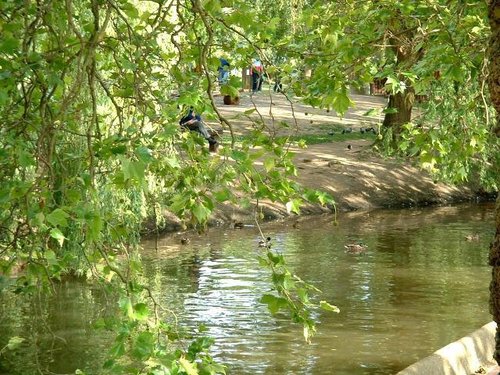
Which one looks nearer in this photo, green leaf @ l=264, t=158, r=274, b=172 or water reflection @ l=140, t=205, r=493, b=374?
green leaf @ l=264, t=158, r=274, b=172

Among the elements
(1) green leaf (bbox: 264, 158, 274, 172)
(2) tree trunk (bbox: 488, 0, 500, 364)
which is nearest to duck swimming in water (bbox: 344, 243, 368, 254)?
(2) tree trunk (bbox: 488, 0, 500, 364)

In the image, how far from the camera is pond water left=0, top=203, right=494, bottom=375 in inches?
468

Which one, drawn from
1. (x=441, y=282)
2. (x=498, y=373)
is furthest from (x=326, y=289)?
(x=498, y=373)

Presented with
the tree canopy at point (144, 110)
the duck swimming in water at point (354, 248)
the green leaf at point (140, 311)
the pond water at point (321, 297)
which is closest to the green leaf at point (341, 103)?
the tree canopy at point (144, 110)

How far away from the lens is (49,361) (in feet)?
38.1

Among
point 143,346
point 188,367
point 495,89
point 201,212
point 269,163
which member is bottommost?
point 188,367

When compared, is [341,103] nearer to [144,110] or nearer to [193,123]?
[144,110]

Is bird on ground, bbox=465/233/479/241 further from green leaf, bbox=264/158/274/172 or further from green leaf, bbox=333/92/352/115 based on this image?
green leaf, bbox=264/158/274/172

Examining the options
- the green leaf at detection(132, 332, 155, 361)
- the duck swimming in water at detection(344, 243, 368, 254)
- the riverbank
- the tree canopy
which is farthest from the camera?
the riverbank

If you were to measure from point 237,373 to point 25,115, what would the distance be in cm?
651

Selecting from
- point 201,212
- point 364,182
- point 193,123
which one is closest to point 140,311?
point 201,212

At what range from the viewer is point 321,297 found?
1503 centimetres

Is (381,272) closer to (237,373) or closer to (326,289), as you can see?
(326,289)

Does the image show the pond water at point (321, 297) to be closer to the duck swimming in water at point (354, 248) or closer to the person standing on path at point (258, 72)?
the duck swimming in water at point (354, 248)
